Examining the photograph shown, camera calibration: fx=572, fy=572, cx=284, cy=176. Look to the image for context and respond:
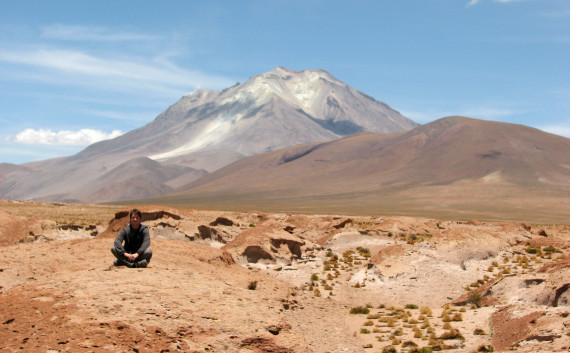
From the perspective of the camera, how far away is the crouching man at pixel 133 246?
12.3 m

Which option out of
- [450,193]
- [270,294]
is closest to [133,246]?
[270,294]

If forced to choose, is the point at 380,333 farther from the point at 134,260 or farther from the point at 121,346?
the point at 121,346

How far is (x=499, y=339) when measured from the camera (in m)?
13.6

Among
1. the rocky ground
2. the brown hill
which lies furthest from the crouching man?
the brown hill

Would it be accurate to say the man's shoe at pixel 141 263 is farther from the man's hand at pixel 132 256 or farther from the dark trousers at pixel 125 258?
the man's hand at pixel 132 256

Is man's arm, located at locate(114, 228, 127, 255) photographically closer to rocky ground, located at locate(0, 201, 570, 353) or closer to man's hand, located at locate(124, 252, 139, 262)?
man's hand, located at locate(124, 252, 139, 262)

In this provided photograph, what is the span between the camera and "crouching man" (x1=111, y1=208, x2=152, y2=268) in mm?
12312

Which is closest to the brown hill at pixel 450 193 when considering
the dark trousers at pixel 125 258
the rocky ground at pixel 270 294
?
the rocky ground at pixel 270 294

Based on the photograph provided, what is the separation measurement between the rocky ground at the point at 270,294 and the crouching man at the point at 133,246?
370 millimetres

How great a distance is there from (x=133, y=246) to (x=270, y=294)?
190 inches

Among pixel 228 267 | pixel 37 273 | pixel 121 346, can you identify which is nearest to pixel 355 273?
pixel 228 267

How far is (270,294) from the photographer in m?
16.0

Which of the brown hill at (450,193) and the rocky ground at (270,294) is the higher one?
the brown hill at (450,193)

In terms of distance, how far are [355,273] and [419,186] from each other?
501 ft
